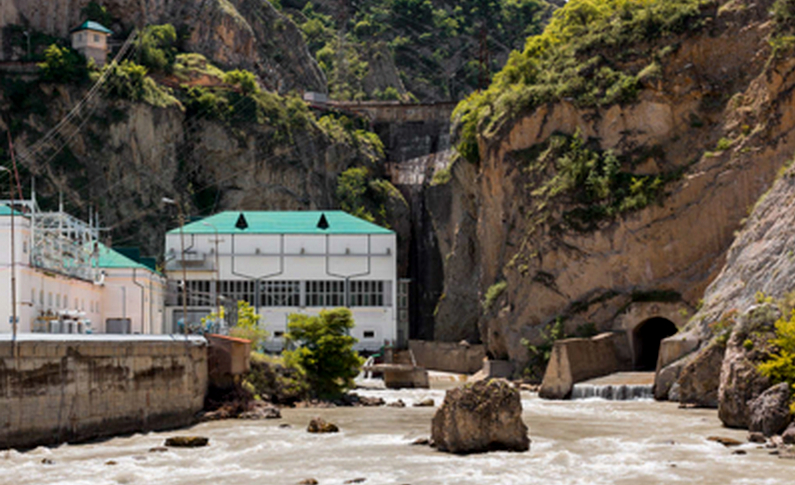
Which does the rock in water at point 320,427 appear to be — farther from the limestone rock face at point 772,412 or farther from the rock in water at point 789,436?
the rock in water at point 789,436

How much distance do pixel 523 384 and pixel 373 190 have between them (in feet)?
163

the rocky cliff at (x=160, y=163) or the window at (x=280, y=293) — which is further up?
the rocky cliff at (x=160, y=163)

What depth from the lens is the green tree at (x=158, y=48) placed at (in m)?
112

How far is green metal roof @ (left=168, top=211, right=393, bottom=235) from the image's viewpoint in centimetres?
9356

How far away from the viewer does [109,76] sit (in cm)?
10412

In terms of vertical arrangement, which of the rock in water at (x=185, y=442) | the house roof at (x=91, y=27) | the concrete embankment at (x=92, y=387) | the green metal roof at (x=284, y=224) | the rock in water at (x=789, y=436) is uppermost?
the house roof at (x=91, y=27)

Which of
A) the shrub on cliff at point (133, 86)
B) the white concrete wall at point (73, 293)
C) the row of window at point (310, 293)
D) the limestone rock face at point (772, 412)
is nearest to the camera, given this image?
the limestone rock face at point (772, 412)

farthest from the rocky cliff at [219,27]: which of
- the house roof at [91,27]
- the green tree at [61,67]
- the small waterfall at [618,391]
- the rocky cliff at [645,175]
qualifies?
the small waterfall at [618,391]

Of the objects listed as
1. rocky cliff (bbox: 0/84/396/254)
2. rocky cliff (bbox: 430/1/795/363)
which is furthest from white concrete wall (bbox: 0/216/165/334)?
rocky cliff (bbox: 0/84/396/254)

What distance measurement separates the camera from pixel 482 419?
3391cm

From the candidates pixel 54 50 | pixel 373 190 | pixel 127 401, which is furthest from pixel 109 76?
pixel 127 401

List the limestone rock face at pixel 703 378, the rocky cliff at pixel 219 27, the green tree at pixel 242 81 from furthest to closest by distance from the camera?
the green tree at pixel 242 81
the rocky cliff at pixel 219 27
the limestone rock face at pixel 703 378

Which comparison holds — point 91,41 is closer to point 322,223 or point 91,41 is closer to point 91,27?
point 91,27

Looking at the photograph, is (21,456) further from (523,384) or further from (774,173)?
(774,173)
